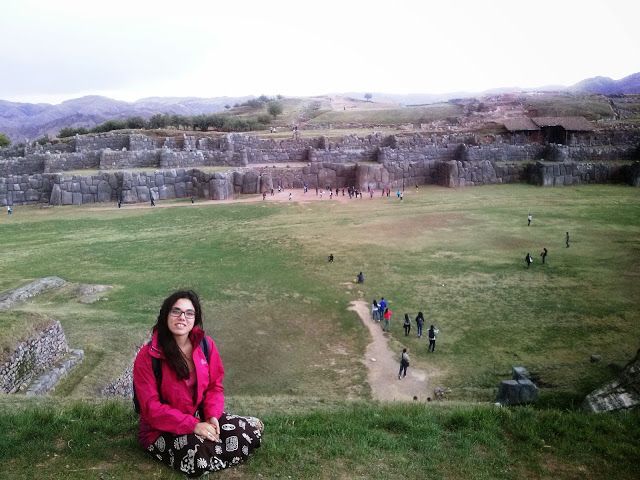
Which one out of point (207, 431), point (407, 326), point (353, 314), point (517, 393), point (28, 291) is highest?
point (207, 431)

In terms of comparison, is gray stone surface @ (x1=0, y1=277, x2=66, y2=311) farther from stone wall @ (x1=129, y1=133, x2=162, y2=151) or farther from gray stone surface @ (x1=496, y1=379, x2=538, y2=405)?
stone wall @ (x1=129, y1=133, x2=162, y2=151)

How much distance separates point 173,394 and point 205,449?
26.6 inches

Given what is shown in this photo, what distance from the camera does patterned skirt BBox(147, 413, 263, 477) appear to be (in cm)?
544

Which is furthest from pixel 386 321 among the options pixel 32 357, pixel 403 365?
pixel 32 357

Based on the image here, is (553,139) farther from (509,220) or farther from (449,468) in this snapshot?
(449,468)

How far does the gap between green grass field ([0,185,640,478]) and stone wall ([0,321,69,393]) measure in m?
0.66

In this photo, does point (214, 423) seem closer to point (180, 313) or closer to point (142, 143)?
point (180, 313)

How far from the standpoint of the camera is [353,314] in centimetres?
1842

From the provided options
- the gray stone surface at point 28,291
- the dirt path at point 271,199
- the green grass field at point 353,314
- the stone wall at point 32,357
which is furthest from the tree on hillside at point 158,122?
the stone wall at point 32,357

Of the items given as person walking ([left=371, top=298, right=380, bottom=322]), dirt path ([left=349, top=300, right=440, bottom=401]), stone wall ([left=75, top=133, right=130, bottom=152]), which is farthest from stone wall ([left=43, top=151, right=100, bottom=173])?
dirt path ([left=349, top=300, right=440, bottom=401])

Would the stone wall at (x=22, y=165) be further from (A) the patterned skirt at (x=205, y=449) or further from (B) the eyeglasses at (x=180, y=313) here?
(A) the patterned skirt at (x=205, y=449)

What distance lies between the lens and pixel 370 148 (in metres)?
→ 48.6

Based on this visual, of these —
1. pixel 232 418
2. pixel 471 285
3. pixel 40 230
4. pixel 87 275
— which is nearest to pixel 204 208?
pixel 40 230

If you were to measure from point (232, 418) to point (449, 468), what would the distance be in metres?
2.58
